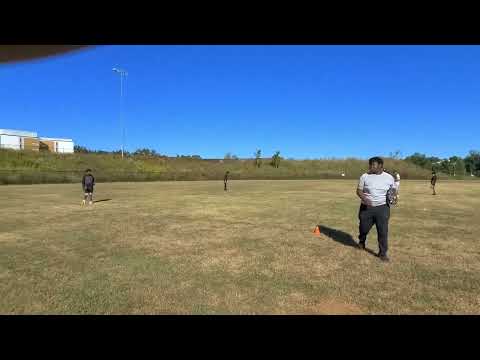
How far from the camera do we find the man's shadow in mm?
7907

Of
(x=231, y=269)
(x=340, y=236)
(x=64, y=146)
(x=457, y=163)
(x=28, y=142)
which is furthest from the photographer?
(x=457, y=163)

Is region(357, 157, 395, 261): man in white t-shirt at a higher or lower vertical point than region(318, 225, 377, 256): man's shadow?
higher

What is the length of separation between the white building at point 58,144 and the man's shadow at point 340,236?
7404 cm

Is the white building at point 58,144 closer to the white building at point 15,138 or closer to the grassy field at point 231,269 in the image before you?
the white building at point 15,138

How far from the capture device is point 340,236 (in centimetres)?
898

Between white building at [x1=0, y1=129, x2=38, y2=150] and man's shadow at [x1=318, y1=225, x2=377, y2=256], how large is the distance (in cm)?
6307

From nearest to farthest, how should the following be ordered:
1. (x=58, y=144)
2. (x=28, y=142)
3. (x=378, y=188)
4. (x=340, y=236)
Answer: (x=378, y=188)
(x=340, y=236)
(x=28, y=142)
(x=58, y=144)

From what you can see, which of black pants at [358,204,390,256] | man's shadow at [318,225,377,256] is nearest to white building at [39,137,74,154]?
man's shadow at [318,225,377,256]

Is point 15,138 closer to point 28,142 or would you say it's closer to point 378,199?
point 28,142

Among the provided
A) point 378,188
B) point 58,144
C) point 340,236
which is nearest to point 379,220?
point 378,188

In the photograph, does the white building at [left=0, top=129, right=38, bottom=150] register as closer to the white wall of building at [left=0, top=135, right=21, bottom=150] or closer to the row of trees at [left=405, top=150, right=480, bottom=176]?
the white wall of building at [left=0, top=135, right=21, bottom=150]

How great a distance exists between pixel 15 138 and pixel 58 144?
1250 centimetres

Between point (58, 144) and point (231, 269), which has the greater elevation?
point (58, 144)
